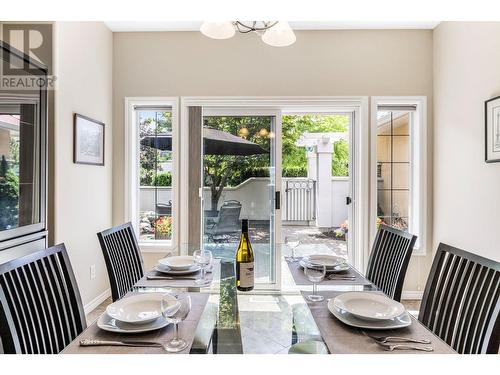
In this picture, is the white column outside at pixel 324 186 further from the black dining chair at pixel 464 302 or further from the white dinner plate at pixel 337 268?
the black dining chair at pixel 464 302

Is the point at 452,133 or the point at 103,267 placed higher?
the point at 452,133

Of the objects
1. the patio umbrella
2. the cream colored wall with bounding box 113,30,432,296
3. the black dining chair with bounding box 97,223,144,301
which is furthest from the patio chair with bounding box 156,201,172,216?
the black dining chair with bounding box 97,223,144,301

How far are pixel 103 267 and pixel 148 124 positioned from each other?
1.55 metres

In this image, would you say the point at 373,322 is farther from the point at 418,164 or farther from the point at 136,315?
the point at 418,164

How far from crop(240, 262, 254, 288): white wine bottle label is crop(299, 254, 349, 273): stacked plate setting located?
0.29 metres

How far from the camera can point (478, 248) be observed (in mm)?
2555

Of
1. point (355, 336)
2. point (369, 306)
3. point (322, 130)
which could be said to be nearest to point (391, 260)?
point (369, 306)

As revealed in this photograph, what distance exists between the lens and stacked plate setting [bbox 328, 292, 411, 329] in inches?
42.9

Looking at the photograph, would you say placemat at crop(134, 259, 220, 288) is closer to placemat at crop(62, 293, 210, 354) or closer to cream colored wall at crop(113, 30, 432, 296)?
placemat at crop(62, 293, 210, 354)

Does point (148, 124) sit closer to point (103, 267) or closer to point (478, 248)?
point (103, 267)

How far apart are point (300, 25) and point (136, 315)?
301cm

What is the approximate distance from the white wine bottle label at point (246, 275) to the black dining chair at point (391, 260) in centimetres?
78

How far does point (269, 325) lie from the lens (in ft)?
4.50

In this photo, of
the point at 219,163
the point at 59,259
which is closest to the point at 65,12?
the point at 59,259
